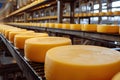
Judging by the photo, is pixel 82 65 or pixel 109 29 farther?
pixel 109 29

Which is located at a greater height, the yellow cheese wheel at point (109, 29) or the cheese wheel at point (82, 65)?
the yellow cheese wheel at point (109, 29)

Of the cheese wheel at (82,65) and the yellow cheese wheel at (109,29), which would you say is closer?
the cheese wheel at (82,65)

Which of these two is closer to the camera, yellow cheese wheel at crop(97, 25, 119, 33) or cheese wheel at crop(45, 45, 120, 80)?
cheese wheel at crop(45, 45, 120, 80)

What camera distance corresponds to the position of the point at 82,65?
547mm

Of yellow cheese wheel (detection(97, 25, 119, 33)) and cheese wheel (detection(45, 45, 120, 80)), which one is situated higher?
yellow cheese wheel (detection(97, 25, 119, 33))

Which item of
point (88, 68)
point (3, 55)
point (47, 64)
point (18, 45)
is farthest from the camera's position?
point (3, 55)

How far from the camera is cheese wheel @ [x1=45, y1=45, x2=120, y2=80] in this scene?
1.79 ft

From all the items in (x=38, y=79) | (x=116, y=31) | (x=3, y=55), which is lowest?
(x=3, y=55)

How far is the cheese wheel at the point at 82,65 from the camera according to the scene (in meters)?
0.54

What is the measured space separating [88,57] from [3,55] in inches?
138

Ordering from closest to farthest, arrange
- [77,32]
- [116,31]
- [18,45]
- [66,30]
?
[18,45]
[116,31]
[77,32]
[66,30]

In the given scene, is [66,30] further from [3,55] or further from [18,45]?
[3,55]

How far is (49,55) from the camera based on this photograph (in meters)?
0.66

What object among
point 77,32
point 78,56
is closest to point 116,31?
point 77,32
